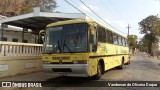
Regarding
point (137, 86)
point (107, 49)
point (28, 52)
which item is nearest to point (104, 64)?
point (107, 49)

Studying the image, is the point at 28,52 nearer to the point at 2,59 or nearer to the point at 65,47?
the point at 2,59

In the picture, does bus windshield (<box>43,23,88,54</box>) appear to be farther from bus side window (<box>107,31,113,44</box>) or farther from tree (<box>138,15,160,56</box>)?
tree (<box>138,15,160,56</box>)

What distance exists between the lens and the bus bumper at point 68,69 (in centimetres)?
1162

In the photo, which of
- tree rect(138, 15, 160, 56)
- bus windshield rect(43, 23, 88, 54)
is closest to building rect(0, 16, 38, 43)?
bus windshield rect(43, 23, 88, 54)

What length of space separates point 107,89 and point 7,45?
6539 millimetres

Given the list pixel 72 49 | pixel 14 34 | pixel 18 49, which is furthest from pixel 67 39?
pixel 14 34

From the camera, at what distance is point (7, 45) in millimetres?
14492

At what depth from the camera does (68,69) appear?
38.8ft

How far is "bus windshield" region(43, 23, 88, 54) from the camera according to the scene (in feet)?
39.3

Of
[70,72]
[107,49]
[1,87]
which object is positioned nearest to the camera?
[1,87]

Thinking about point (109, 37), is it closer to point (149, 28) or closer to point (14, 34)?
point (14, 34)

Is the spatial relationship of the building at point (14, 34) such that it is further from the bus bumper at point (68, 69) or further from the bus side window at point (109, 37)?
the bus bumper at point (68, 69)

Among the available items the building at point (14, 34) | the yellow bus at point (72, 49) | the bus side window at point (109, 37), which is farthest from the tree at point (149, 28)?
the yellow bus at point (72, 49)

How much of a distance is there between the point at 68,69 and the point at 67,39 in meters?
1.44
